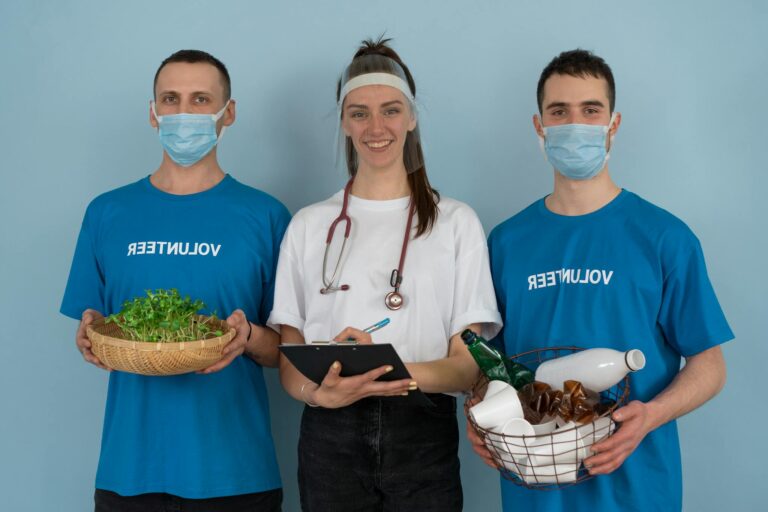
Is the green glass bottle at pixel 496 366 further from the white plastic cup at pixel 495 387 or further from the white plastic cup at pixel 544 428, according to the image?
the white plastic cup at pixel 544 428

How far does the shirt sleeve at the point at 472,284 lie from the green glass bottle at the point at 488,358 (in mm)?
175

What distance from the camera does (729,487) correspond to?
→ 9.43ft

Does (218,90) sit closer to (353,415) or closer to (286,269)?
(286,269)

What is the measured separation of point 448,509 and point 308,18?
1.89 m

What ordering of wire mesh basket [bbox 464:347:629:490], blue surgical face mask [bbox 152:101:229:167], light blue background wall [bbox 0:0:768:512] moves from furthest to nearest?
1. light blue background wall [bbox 0:0:768:512]
2. blue surgical face mask [bbox 152:101:229:167]
3. wire mesh basket [bbox 464:347:629:490]

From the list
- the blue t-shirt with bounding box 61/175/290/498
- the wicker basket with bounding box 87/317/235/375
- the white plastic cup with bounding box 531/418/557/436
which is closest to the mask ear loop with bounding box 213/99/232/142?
the blue t-shirt with bounding box 61/175/290/498

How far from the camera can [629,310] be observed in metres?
2.17

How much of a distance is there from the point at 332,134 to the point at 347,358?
140cm

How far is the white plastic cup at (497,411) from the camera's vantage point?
181 centimetres

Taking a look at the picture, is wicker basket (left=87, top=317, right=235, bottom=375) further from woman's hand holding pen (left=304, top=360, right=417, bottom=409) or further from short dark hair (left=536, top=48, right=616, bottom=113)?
short dark hair (left=536, top=48, right=616, bottom=113)

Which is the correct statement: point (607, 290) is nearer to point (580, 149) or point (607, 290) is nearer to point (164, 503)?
point (580, 149)

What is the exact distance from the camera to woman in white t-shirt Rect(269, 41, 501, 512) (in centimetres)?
220

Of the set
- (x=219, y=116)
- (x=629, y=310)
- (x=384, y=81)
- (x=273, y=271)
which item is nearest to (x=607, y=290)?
(x=629, y=310)

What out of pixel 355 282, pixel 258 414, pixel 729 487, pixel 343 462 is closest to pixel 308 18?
pixel 355 282
